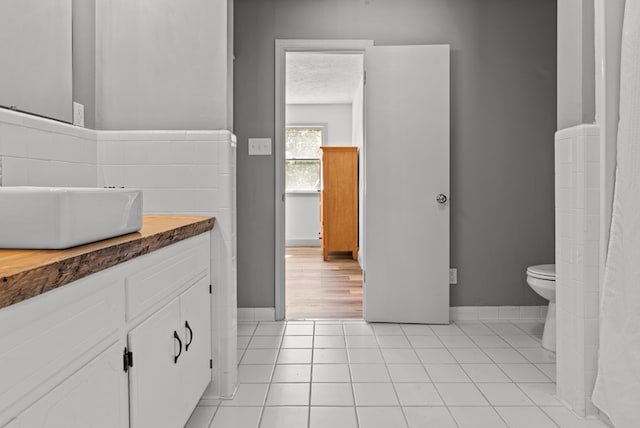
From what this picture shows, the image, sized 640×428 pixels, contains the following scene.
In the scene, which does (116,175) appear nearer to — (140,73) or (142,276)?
(140,73)

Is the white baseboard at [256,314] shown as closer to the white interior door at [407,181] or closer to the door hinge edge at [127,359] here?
the white interior door at [407,181]

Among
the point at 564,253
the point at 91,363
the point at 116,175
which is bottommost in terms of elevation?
the point at 91,363

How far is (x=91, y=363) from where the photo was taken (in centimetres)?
93

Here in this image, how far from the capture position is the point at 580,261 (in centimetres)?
188

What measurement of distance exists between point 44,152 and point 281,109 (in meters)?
1.93

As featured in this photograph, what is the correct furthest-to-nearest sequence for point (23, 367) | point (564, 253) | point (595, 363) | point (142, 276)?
1. point (564, 253)
2. point (595, 363)
3. point (142, 276)
4. point (23, 367)

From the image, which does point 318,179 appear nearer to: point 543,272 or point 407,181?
point 407,181

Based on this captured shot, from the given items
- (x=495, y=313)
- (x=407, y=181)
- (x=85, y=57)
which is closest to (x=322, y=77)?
(x=407, y=181)

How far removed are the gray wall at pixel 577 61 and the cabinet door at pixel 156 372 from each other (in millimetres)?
1742

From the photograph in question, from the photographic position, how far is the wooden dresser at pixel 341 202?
6215 millimetres

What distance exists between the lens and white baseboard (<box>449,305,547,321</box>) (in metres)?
3.36

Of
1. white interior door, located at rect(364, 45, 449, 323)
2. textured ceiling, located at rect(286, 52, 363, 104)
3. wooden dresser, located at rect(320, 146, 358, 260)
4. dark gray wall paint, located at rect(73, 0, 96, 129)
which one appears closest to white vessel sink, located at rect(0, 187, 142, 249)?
dark gray wall paint, located at rect(73, 0, 96, 129)

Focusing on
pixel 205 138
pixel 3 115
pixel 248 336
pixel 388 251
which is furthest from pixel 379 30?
pixel 3 115

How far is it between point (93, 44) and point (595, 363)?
2.47 m
